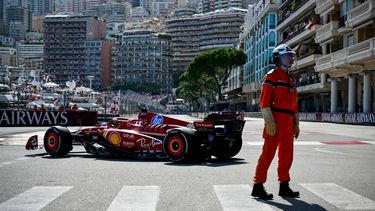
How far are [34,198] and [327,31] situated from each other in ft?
164

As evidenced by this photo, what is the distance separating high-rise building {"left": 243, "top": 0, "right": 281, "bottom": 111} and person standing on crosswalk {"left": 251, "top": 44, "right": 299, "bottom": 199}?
70009 millimetres

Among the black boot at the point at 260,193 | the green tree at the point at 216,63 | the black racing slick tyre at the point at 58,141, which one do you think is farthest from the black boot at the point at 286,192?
the green tree at the point at 216,63

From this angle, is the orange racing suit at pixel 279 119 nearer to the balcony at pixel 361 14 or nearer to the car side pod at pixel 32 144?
the car side pod at pixel 32 144

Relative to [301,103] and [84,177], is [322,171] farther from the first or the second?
[301,103]

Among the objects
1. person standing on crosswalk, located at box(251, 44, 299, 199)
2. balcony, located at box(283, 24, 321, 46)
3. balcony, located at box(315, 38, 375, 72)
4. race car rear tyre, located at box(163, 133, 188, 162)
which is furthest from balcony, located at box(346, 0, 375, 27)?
person standing on crosswalk, located at box(251, 44, 299, 199)

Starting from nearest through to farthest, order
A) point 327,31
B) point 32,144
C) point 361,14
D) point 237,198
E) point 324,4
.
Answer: point 237,198, point 32,144, point 361,14, point 327,31, point 324,4

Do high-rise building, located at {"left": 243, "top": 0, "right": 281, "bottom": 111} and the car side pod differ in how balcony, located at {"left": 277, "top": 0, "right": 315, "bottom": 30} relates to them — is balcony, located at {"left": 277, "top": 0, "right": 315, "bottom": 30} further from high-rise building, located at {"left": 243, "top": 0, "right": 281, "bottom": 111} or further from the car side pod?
the car side pod

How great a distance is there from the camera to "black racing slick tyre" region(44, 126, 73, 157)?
1301cm

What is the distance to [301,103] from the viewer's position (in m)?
77.9

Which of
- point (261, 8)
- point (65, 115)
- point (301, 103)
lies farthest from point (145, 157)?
point (261, 8)

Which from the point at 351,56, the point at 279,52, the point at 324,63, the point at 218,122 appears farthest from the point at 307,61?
the point at 279,52

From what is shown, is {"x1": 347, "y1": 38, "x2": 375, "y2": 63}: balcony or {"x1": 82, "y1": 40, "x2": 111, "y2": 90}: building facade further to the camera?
{"x1": 82, "y1": 40, "x2": 111, "y2": 90}: building facade

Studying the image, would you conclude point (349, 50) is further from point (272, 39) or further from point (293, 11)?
point (272, 39)

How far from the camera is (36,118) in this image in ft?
114
